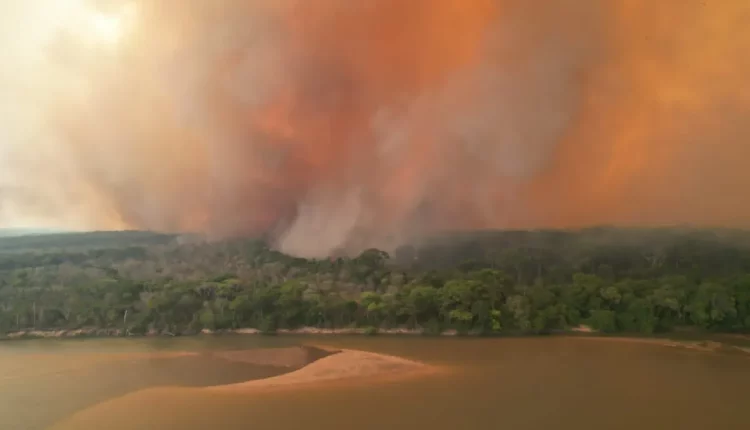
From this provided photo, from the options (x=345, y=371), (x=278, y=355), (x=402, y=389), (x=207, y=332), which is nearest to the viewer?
(x=402, y=389)

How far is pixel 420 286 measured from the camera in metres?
5.30

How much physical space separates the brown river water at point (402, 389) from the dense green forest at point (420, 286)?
0.69 ft

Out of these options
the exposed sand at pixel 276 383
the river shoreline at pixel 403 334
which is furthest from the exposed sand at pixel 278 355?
the river shoreline at pixel 403 334

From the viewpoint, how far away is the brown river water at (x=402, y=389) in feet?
13.9

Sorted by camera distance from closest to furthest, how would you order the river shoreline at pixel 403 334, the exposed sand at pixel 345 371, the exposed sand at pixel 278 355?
1. the exposed sand at pixel 345 371
2. the exposed sand at pixel 278 355
3. the river shoreline at pixel 403 334

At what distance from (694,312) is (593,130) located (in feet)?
6.63

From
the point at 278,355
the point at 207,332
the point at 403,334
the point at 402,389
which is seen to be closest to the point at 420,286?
the point at 403,334

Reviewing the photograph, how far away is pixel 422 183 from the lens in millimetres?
5484

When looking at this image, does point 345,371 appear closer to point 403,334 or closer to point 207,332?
point 403,334

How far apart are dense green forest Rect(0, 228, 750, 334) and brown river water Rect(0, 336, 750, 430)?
21 cm

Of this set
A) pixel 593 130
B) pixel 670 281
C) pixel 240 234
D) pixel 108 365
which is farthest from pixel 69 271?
pixel 670 281

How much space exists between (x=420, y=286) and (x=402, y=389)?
1.07 meters

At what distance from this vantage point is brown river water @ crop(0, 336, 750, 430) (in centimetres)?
423

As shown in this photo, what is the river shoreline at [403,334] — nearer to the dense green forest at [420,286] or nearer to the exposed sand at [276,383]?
the dense green forest at [420,286]
